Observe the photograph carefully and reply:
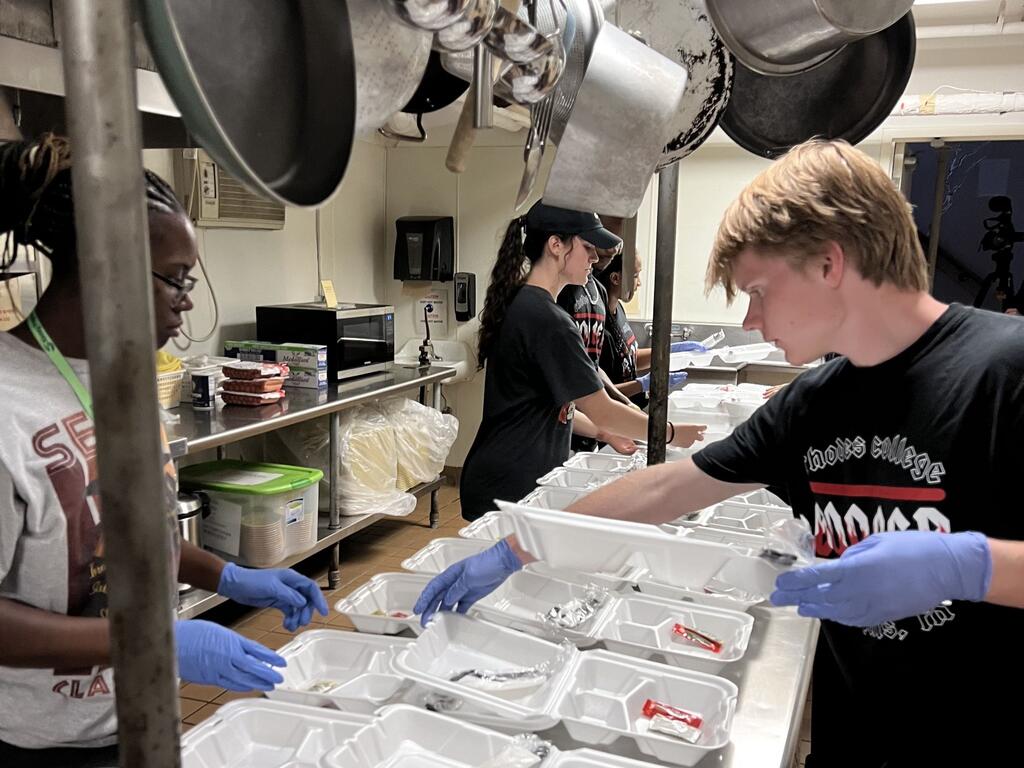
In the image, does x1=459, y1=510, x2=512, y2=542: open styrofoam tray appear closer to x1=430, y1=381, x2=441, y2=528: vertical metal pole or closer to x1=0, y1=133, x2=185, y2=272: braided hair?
x1=0, y1=133, x2=185, y2=272: braided hair

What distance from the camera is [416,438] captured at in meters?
4.68

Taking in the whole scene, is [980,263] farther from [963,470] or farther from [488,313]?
[963,470]

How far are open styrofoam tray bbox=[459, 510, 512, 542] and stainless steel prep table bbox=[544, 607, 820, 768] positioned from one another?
680 mm

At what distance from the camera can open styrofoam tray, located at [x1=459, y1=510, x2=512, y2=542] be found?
81.6 inches

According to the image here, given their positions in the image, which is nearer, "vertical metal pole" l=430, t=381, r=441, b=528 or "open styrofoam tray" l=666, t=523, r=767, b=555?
"open styrofoam tray" l=666, t=523, r=767, b=555

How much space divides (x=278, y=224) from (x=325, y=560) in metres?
1.87

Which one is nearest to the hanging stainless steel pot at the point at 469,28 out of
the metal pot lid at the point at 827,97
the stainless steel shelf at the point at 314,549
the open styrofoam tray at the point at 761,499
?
the metal pot lid at the point at 827,97

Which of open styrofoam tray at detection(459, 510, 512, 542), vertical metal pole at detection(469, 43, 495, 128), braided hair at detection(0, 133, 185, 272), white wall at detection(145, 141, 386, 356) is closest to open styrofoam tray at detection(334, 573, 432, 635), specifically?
open styrofoam tray at detection(459, 510, 512, 542)

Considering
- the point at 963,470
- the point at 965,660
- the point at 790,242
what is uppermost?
the point at 790,242

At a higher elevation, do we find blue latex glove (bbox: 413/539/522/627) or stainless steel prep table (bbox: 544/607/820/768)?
blue latex glove (bbox: 413/539/522/627)

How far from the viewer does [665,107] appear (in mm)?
1163

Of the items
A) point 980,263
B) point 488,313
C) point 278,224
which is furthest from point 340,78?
point 980,263

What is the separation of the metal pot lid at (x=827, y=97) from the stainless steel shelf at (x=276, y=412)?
1.92 meters

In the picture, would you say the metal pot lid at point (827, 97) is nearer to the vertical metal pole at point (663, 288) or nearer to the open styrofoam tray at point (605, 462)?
the vertical metal pole at point (663, 288)
